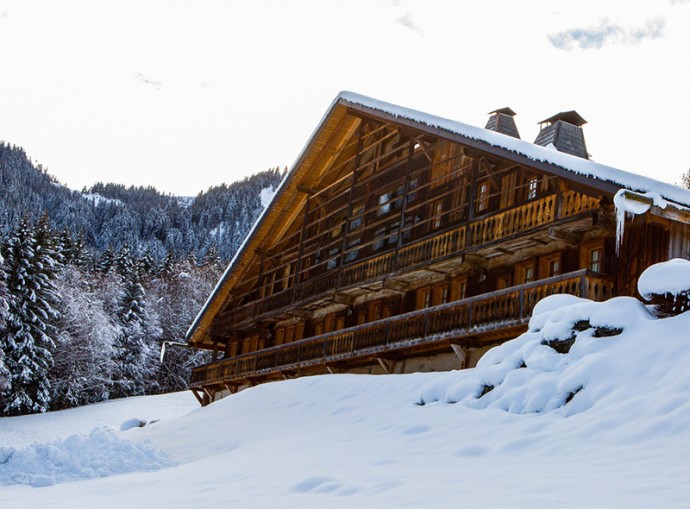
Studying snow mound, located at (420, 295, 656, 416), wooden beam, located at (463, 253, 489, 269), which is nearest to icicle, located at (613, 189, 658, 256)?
snow mound, located at (420, 295, 656, 416)

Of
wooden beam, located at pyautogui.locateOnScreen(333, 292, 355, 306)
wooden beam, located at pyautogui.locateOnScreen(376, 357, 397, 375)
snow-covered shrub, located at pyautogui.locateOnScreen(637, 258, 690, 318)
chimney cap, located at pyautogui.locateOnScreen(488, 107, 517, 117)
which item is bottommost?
wooden beam, located at pyautogui.locateOnScreen(376, 357, 397, 375)

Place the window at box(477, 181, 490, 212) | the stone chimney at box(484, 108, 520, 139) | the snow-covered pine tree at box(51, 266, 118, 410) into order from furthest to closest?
the snow-covered pine tree at box(51, 266, 118, 410)
the stone chimney at box(484, 108, 520, 139)
the window at box(477, 181, 490, 212)

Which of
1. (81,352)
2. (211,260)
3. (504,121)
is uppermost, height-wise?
(211,260)

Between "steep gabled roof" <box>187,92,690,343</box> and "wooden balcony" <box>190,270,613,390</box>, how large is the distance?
2.09 m

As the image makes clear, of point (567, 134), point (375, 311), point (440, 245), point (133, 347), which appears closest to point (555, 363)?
point (440, 245)

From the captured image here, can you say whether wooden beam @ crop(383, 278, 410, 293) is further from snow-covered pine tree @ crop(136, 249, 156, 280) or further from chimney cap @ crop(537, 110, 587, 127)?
snow-covered pine tree @ crop(136, 249, 156, 280)

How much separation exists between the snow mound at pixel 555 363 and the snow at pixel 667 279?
0.31 m

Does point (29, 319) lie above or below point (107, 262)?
below

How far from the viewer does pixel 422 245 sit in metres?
22.1

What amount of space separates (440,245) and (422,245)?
2.72ft

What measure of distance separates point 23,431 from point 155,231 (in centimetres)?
15316

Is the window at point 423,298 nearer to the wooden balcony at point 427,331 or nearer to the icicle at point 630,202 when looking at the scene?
the wooden balcony at point 427,331

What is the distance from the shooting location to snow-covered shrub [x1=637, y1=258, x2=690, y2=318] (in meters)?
10.5

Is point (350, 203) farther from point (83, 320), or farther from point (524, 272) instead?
point (83, 320)
